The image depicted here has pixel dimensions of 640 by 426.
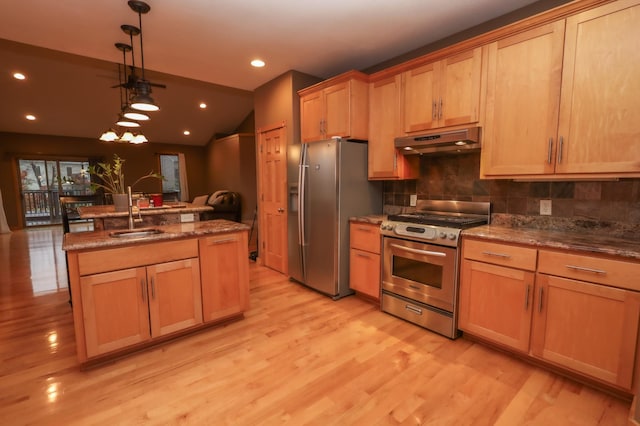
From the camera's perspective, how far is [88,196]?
8.87 metres

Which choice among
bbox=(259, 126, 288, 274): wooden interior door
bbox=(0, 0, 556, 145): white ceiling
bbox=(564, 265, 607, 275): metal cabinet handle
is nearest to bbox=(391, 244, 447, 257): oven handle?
bbox=(564, 265, 607, 275): metal cabinet handle

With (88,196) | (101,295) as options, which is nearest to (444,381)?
(101,295)

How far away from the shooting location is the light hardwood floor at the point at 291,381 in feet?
5.43

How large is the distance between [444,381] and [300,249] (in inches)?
79.8

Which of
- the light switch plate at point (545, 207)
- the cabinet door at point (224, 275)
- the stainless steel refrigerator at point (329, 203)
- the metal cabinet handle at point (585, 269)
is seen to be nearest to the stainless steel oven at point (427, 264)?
the light switch plate at point (545, 207)

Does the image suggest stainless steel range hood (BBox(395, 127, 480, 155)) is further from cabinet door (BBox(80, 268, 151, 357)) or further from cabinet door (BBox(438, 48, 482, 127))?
cabinet door (BBox(80, 268, 151, 357))

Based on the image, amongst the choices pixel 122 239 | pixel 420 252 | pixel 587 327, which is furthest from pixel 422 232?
pixel 122 239

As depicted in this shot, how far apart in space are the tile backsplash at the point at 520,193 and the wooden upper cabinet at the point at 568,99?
1.04 feet

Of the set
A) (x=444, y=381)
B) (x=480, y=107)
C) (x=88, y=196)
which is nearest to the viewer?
(x=444, y=381)

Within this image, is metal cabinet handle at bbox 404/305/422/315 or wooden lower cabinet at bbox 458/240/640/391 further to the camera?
metal cabinet handle at bbox 404/305/422/315

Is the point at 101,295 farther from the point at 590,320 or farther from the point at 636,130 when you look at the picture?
the point at 636,130

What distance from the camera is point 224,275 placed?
260cm

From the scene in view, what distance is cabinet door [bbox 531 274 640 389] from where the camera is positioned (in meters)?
1.66

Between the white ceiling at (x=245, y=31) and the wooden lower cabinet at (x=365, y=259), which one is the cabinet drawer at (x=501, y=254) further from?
the white ceiling at (x=245, y=31)
